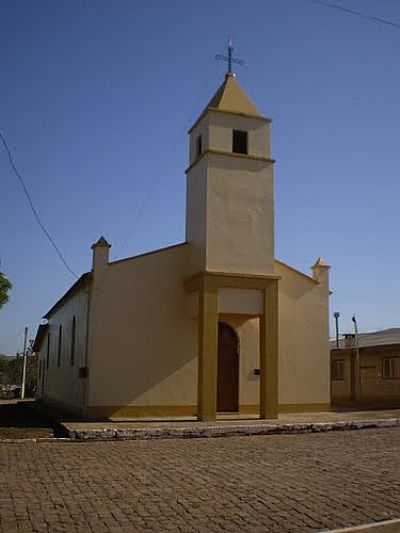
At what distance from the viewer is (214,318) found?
17500mm

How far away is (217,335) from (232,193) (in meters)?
4.46

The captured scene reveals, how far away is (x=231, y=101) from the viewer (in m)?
19.8

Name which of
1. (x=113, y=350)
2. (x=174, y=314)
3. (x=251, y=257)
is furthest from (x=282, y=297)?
(x=113, y=350)

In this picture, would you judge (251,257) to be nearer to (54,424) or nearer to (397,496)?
(54,424)

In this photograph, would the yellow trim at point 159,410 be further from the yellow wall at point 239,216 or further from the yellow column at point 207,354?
the yellow wall at point 239,216

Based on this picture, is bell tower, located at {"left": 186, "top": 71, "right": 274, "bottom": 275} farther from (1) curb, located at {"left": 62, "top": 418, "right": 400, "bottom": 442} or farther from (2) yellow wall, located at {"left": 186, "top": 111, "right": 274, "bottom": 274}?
(1) curb, located at {"left": 62, "top": 418, "right": 400, "bottom": 442}

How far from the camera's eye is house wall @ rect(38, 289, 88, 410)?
786 inches

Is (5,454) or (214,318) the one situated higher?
(214,318)

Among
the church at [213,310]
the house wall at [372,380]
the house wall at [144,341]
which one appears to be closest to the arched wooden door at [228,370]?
the church at [213,310]

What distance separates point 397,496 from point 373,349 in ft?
68.9

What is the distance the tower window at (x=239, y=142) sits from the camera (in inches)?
763

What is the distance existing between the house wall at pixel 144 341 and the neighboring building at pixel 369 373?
35.6 ft

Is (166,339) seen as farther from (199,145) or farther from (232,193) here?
(199,145)

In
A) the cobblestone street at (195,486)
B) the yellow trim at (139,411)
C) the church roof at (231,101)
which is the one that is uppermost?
the church roof at (231,101)
